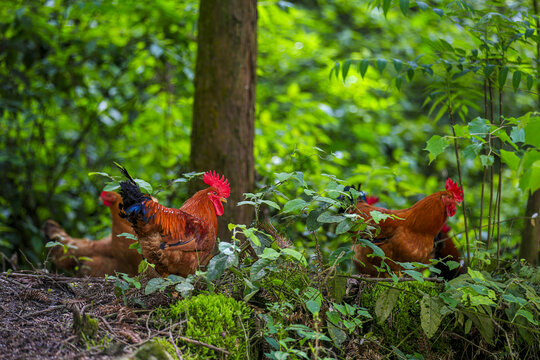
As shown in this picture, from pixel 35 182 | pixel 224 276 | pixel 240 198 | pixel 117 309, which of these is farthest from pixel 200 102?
pixel 35 182

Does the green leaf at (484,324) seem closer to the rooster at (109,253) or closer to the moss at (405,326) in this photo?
the moss at (405,326)

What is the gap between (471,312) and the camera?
91.0 inches

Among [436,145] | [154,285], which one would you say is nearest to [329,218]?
[436,145]

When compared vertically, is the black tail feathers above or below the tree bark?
above

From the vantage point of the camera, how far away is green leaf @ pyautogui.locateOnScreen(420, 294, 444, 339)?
2.22 meters

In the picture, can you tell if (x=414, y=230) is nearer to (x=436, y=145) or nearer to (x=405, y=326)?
(x=405, y=326)

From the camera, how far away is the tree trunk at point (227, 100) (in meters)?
3.68

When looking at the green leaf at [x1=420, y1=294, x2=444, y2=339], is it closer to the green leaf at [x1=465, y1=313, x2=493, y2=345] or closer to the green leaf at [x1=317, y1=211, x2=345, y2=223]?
the green leaf at [x1=465, y1=313, x2=493, y2=345]

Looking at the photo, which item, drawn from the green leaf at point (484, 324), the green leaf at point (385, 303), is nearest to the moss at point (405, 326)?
the green leaf at point (385, 303)

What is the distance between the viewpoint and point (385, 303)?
2.33 m

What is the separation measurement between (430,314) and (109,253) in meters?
2.89

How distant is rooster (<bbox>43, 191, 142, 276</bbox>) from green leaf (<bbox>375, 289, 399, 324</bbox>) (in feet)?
6.55

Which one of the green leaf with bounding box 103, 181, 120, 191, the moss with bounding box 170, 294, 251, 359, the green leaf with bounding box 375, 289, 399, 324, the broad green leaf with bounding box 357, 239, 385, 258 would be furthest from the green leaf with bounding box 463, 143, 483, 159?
the green leaf with bounding box 103, 181, 120, 191

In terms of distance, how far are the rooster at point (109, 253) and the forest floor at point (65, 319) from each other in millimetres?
895
